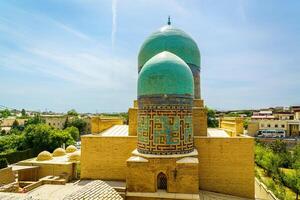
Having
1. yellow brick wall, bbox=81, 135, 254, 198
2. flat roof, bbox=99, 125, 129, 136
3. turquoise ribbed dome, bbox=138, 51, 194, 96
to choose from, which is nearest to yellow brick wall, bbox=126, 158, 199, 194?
yellow brick wall, bbox=81, 135, 254, 198

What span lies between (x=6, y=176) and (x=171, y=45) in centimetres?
1155

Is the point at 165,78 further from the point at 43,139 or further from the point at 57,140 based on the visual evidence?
the point at 43,139

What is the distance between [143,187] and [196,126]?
3.69 m

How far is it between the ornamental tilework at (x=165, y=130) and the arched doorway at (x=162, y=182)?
78 centimetres

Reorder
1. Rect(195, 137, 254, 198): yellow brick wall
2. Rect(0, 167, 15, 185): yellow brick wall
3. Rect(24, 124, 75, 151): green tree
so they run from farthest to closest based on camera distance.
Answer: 1. Rect(24, 124, 75, 151): green tree
2. Rect(0, 167, 15, 185): yellow brick wall
3. Rect(195, 137, 254, 198): yellow brick wall

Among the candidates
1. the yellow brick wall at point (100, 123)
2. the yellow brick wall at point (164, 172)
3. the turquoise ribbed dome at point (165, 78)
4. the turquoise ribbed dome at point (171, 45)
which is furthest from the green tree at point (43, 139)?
the yellow brick wall at point (164, 172)

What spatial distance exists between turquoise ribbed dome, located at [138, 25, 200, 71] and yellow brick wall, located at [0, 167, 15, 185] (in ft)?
31.3

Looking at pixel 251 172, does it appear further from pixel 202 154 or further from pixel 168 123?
pixel 168 123

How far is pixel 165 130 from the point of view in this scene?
8.77 metres

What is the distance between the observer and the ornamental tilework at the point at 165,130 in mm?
8742

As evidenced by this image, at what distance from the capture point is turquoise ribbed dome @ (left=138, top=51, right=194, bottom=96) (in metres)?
9.05

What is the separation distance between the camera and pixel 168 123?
8789mm

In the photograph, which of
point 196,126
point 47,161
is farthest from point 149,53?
point 47,161

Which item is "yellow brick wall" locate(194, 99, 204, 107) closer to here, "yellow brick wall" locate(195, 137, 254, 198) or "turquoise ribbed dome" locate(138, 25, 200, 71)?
"turquoise ribbed dome" locate(138, 25, 200, 71)
